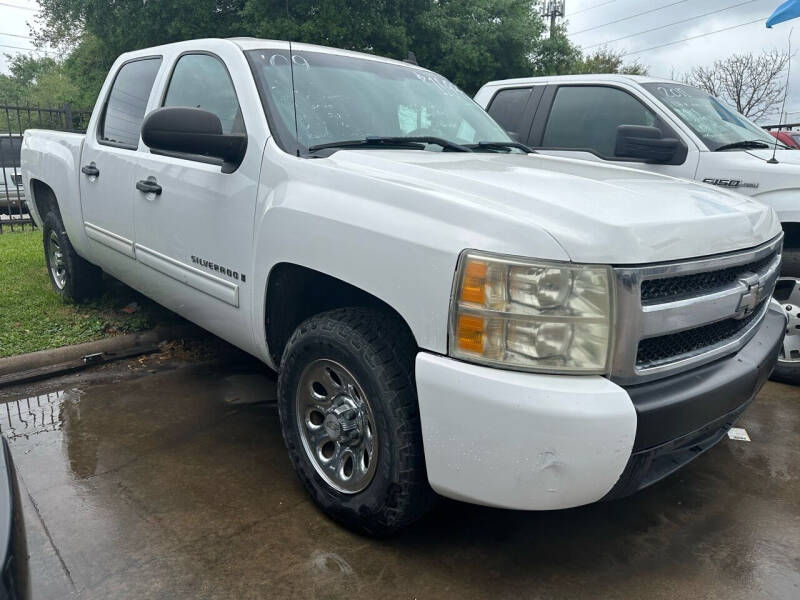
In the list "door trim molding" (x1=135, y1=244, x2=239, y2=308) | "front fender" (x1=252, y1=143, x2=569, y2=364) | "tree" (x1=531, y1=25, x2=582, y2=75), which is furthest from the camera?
"tree" (x1=531, y1=25, x2=582, y2=75)

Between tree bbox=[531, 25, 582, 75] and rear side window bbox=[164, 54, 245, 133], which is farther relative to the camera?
tree bbox=[531, 25, 582, 75]

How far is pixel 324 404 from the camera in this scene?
2566mm

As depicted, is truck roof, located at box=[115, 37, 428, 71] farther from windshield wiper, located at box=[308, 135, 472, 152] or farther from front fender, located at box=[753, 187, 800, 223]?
front fender, located at box=[753, 187, 800, 223]

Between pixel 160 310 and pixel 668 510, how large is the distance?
407 centimetres

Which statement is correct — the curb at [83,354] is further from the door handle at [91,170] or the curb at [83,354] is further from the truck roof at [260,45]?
the truck roof at [260,45]

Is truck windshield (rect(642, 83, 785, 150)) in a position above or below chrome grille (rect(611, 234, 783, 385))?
above

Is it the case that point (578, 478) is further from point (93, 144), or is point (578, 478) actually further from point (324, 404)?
point (93, 144)

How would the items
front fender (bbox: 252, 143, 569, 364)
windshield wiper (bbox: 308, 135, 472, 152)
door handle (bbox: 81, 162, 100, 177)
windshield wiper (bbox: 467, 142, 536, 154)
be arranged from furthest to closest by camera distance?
door handle (bbox: 81, 162, 100, 177) < windshield wiper (bbox: 467, 142, 536, 154) < windshield wiper (bbox: 308, 135, 472, 152) < front fender (bbox: 252, 143, 569, 364)

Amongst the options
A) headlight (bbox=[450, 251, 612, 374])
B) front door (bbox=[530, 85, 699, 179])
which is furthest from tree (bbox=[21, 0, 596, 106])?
headlight (bbox=[450, 251, 612, 374])

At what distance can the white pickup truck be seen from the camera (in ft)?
6.25

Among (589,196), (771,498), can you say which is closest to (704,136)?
(771,498)

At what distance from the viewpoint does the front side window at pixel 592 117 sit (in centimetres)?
491

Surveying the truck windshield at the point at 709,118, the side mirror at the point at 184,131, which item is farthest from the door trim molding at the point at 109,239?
the truck windshield at the point at 709,118

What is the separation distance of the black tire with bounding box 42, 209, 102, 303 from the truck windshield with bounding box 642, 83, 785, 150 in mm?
4534
